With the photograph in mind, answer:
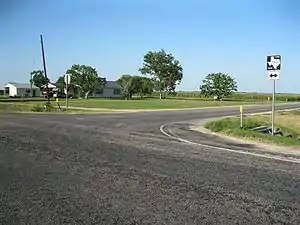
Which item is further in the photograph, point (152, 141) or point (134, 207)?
point (152, 141)

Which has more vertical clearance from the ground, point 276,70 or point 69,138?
point 276,70

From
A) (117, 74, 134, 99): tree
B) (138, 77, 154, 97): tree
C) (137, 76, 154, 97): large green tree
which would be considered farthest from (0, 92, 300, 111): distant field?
(138, 77, 154, 97): tree

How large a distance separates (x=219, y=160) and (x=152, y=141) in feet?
13.5

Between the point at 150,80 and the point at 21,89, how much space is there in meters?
A: 39.5

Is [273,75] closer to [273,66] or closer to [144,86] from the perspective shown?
[273,66]

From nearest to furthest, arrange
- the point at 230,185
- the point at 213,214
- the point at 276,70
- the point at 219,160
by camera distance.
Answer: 1. the point at 213,214
2. the point at 230,185
3. the point at 219,160
4. the point at 276,70

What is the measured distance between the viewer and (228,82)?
9706 centimetres

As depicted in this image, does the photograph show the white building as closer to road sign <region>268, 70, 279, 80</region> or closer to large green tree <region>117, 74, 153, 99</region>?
large green tree <region>117, 74, 153, 99</region>

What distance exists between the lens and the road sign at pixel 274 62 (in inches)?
581

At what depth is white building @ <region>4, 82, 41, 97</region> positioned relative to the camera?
118812mm

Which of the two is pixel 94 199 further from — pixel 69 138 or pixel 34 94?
pixel 34 94

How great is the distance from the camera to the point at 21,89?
4712 inches

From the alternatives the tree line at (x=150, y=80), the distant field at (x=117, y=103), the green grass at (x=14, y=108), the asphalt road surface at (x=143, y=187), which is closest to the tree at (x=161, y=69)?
the tree line at (x=150, y=80)

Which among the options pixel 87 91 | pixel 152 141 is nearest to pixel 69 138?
pixel 152 141
